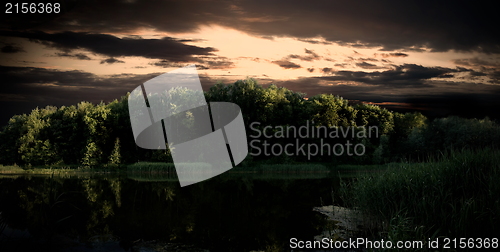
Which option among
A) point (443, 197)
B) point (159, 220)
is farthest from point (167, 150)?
point (443, 197)

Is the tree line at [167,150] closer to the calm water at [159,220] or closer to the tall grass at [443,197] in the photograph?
the calm water at [159,220]

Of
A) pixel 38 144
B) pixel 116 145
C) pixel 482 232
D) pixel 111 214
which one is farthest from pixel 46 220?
pixel 38 144

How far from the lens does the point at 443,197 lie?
8945mm

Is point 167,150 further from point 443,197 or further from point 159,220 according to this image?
point 443,197

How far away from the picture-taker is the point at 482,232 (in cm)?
744

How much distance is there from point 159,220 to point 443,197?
8.63 m

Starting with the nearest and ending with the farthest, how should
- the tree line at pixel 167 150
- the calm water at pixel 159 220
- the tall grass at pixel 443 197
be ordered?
the tall grass at pixel 443 197 < the calm water at pixel 159 220 < the tree line at pixel 167 150

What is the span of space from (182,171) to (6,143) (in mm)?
24122

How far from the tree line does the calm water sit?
2369 cm

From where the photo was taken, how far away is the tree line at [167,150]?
4088 centimetres

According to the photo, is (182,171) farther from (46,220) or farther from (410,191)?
(410,191)

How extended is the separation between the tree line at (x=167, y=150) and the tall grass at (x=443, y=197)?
93.5ft

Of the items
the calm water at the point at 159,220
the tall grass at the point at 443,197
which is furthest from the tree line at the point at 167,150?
the tall grass at the point at 443,197

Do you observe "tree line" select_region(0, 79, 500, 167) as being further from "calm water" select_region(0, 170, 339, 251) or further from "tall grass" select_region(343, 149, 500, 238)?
"tall grass" select_region(343, 149, 500, 238)
